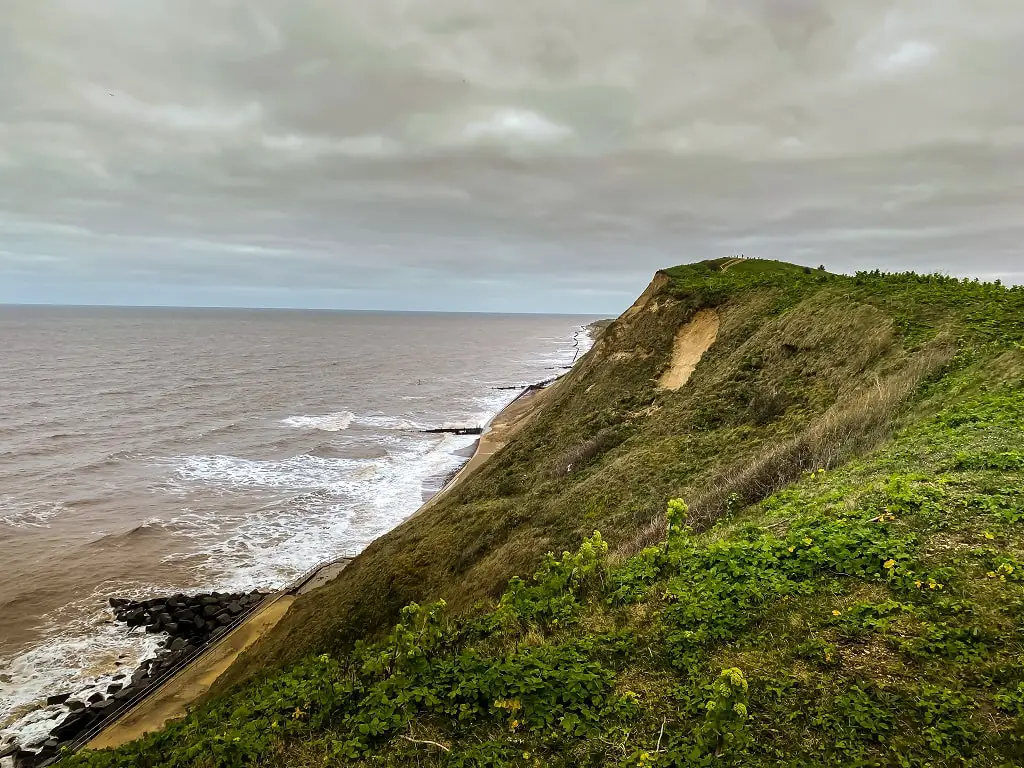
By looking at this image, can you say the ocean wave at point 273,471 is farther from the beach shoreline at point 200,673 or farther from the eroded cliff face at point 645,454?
the eroded cliff face at point 645,454

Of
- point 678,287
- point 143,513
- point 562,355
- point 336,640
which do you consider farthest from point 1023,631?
point 562,355

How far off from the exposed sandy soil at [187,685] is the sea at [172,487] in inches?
97.7

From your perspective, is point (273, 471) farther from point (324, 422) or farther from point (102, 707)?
point (102, 707)

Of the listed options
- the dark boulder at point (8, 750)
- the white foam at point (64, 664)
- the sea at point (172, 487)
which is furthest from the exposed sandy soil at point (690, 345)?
the dark boulder at point (8, 750)

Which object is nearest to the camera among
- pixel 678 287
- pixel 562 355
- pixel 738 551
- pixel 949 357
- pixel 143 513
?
pixel 738 551

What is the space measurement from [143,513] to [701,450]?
29895mm

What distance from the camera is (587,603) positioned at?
7168 mm

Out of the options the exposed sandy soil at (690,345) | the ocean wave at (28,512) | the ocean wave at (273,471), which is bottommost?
the ocean wave at (28,512)

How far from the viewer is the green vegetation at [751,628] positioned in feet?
14.6

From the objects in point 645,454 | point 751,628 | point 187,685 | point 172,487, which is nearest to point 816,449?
point 645,454

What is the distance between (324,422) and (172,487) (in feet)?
63.5

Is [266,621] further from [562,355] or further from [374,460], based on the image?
[562,355]

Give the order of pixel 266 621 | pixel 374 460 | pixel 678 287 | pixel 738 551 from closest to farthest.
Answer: pixel 738 551
pixel 266 621
pixel 678 287
pixel 374 460

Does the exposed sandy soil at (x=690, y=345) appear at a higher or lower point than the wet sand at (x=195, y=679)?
higher
